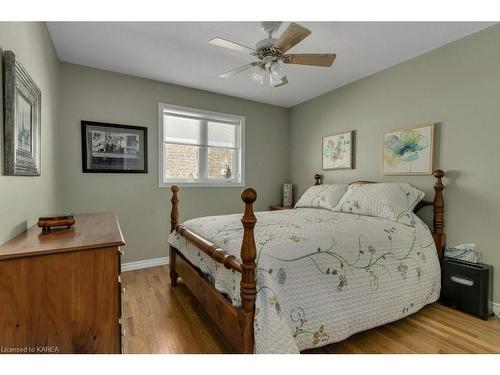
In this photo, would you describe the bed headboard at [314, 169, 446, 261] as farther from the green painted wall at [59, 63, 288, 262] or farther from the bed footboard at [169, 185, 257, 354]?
the green painted wall at [59, 63, 288, 262]

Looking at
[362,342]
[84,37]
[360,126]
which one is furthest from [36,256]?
[360,126]

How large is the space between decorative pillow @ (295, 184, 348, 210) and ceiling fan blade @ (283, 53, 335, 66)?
1.49 m

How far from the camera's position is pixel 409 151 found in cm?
265

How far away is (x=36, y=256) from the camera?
3.41 feet

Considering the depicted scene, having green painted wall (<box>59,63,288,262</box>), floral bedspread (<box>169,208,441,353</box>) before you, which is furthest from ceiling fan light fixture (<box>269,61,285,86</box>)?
green painted wall (<box>59,63,288,262</box>)

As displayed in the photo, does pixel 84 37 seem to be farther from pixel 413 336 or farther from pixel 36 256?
pixel 413 336

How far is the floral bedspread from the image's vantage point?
52.8 inches

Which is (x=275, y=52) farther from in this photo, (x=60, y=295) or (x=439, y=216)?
(x=439, y=216)

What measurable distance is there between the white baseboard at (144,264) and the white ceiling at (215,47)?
2.30 meters

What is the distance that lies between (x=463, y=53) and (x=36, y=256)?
3399 millimetres

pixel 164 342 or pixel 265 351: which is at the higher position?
pixel 265 351

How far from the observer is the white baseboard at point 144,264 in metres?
3.08

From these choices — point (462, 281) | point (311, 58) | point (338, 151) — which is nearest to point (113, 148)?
point (311, 58)

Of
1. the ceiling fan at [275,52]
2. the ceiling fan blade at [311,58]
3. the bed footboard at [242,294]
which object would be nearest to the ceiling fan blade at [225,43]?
the ceiling fan at [275,52]
